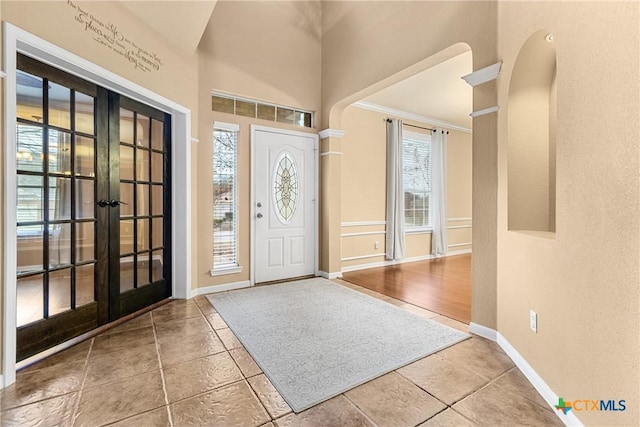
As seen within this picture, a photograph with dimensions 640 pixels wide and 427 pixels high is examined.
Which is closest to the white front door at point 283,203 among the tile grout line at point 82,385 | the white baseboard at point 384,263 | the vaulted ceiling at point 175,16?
the white baseboard at point 384,263

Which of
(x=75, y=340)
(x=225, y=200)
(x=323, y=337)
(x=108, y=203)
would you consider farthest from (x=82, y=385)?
(x=225, y=200)

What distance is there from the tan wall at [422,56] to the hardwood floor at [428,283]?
29.1 inches

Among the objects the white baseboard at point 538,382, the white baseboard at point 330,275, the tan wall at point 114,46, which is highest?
the tan wall at point 114,46

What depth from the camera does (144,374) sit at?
1.88 meters

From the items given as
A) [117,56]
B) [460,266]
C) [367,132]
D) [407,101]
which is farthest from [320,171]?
[460,266]

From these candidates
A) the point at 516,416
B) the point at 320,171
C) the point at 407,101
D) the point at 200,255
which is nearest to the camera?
the point at 516,416

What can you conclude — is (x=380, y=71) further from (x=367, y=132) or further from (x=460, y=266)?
(x=460, y=266)

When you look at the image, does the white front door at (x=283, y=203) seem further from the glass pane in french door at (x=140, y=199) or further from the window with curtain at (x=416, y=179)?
the window with curtain at (x=416, y=179)

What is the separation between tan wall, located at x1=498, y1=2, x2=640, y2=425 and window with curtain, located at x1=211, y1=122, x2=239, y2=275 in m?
3.15

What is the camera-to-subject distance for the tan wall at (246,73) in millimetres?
3568

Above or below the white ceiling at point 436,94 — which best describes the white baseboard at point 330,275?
below

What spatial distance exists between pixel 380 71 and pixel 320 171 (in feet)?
5.38

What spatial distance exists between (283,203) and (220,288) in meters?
1.41

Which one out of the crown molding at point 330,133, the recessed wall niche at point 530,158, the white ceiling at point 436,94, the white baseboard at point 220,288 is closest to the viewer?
the recessed wall niche at point 530,158
